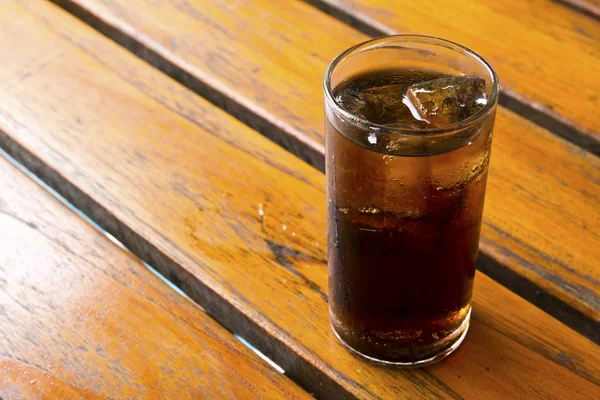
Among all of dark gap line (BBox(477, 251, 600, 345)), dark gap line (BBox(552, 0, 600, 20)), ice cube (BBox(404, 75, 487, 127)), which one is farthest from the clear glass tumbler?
dark gap line (BBox(552, 0, 600, 20))

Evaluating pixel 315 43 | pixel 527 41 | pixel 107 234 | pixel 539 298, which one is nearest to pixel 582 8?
pixel 527 41

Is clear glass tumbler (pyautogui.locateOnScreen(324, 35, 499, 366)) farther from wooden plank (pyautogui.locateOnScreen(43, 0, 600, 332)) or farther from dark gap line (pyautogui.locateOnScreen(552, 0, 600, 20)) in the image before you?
dark gap line (pyautogui.locateOnScreen(552, 0, 600, 20))

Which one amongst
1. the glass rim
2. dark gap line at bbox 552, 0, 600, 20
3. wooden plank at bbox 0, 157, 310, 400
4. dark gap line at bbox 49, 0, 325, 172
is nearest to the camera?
the glass rim

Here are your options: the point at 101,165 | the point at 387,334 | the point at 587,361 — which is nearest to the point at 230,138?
the point at 101,165

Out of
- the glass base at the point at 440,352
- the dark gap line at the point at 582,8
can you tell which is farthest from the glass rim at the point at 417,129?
the dark gap line at the point at 582,8

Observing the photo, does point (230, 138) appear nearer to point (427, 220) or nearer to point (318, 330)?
point (318, 330)

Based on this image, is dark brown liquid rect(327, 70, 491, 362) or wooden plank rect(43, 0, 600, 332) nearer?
dark brown liquid rect(327, 70, 491, 362)
